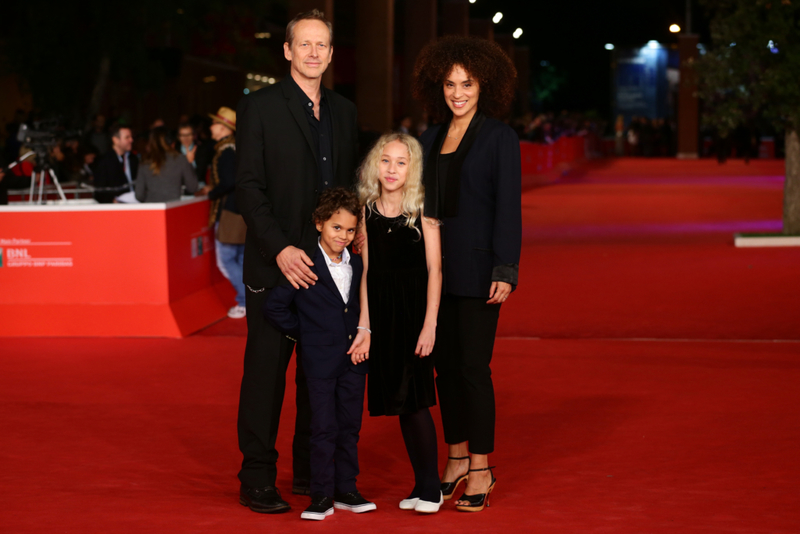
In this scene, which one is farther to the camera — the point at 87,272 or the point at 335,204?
the point at 87,272

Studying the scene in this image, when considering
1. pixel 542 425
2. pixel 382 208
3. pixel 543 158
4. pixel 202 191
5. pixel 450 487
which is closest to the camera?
pixel 382 208

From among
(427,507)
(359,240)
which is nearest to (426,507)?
(427,507)

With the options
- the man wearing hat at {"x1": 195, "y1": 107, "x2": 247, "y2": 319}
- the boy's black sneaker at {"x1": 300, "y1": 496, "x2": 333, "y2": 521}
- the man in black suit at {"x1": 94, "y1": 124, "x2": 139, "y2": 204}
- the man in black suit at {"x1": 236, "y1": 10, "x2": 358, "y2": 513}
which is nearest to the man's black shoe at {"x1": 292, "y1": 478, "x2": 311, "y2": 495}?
the man in black suit at {"x1": 236, "y1": 10, "x2": 358, "y2": 513}

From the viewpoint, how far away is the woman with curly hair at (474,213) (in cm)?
439

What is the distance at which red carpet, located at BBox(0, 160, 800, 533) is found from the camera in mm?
4383

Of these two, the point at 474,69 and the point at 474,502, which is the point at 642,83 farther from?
the point at 474,502

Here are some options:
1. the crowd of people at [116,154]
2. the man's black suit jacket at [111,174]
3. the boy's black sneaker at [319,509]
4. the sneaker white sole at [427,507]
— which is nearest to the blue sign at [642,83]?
the crowd of people at [116,154]

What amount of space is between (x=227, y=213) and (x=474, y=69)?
212 inches

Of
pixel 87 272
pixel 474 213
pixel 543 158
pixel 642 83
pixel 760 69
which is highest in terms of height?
pixel 642 83

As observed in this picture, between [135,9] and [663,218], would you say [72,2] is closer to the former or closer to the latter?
[135,9]

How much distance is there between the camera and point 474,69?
176 inches

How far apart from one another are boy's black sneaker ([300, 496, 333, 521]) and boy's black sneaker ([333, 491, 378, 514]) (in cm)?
9

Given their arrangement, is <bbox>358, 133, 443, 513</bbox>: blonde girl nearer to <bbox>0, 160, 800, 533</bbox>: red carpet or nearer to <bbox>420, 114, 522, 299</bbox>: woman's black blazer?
<bbox>420, 114, 522, 299</bbox>: woman's black blazer

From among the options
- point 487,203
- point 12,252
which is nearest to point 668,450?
point 487,203
